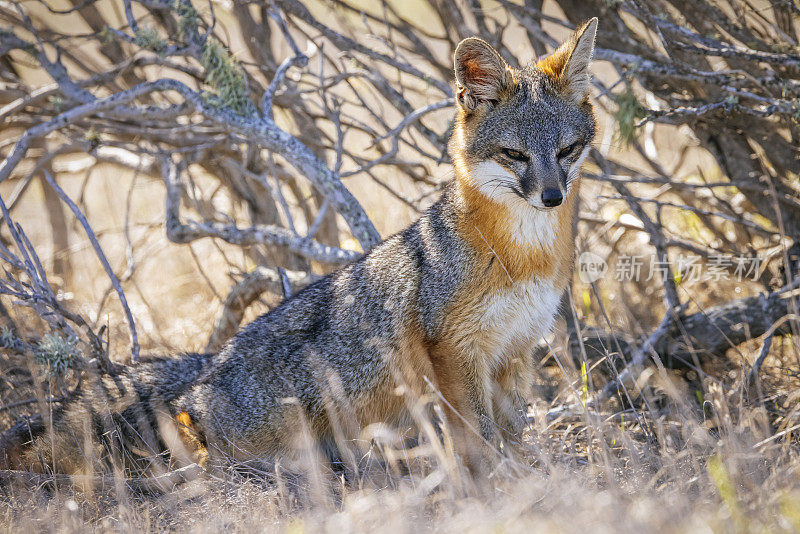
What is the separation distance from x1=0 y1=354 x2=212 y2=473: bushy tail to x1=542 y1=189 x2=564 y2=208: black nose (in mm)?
2162

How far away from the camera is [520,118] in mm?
3527

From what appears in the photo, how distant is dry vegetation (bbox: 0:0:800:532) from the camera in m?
2.79

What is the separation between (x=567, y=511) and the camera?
2.20 metres

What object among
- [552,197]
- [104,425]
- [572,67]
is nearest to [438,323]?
[552,197]

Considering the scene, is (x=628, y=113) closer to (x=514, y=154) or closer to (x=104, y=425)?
(x=514, y=154)

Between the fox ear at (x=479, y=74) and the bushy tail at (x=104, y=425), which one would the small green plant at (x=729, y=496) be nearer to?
the fox ear at (x=479, y=74)

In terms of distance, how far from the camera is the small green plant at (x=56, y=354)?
4215mm

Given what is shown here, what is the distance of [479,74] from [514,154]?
0.47 metres

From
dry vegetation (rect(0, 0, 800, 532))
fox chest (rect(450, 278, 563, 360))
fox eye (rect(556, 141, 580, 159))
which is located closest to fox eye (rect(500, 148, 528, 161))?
fox eye (rect(556, 141, 580, 159))

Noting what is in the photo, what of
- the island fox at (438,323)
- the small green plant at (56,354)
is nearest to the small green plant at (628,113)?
the island fox at (438,323)

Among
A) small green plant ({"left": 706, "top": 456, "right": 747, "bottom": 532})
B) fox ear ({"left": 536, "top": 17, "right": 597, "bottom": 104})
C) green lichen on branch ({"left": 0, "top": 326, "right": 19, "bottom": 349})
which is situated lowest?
small green plant ({"left": 706, "top": 456, "right": 747, "bottom": 532})

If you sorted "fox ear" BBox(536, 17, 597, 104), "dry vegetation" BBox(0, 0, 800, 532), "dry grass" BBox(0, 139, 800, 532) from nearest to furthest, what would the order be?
"dry grass" BBox(0, 139, 800, 532) < "dry vegetation" BBox(0, 0, 800, 532) < "fox ear" BBox(536, 17, 597, 104)

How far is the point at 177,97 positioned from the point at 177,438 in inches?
193

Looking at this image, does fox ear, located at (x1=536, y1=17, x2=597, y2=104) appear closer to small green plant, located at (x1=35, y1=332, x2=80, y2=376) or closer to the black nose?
the black nose
